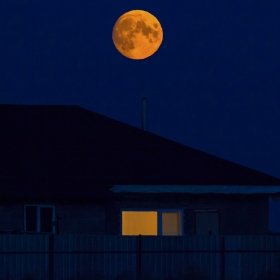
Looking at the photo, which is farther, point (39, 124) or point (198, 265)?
point (39, 124)

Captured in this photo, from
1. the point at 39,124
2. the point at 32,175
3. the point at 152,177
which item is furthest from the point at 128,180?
the point at 39,124

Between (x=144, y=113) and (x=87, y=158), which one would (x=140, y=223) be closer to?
(x=87, y=158)

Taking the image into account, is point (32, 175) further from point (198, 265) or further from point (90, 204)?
point (198, 265)

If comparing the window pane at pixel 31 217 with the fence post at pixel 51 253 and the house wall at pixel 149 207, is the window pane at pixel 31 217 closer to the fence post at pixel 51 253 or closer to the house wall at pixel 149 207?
the house wall at pixel 149 207

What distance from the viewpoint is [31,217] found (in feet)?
82.4

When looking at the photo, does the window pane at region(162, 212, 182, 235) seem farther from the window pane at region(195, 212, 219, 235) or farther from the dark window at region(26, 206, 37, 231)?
the dark window at region(26, 206, 37, 231)

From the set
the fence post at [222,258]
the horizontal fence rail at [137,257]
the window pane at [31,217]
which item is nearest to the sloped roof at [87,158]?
the window pane at [31,217]

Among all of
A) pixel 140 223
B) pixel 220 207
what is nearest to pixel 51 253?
pixel 220 207

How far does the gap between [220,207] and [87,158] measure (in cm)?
463

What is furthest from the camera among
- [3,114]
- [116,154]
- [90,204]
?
[3,114]

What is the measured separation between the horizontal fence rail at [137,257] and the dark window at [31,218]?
4.80 m

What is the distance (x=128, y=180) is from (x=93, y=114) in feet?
17.8

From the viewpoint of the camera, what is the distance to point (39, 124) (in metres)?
29.2

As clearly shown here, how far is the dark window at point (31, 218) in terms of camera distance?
25.1 metres
